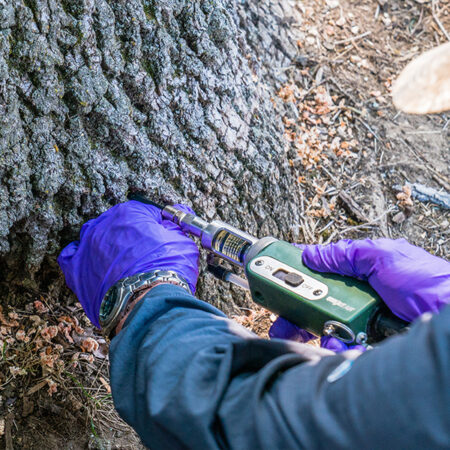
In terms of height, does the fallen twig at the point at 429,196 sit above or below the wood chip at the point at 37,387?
above

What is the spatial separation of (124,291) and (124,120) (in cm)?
63

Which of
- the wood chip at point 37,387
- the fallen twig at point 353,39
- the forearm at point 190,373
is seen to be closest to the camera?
the forearm at point 190,373

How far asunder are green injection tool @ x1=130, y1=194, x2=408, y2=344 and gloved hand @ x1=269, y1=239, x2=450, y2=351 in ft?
0.10

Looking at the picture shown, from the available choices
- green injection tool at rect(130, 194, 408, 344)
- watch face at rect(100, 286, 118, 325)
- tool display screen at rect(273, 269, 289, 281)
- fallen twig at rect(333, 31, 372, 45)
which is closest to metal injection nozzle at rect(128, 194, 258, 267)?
green injection tool at rect(130, 194, 408, 344)

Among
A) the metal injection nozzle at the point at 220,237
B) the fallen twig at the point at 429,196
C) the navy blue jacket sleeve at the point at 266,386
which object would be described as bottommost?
the fallen twig at the point at 429,196

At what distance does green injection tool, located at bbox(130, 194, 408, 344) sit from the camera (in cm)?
146

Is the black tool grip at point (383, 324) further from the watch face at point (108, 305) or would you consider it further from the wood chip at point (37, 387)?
the wood chip at point (37, 387)

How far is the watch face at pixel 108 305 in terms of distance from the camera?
157 cm

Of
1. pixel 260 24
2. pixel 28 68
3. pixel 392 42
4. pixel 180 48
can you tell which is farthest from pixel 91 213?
pixel 392 42

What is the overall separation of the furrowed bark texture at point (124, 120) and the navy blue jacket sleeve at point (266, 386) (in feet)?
2.14

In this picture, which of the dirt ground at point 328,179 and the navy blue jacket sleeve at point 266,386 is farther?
the dirt ground at point 328,179

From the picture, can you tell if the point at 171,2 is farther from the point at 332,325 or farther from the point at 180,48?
the point at 332,325

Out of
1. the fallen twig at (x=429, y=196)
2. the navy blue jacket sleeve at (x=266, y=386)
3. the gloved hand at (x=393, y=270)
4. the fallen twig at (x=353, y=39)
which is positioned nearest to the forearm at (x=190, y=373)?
the navy blue jacket sleeve at (x=266, y=386)

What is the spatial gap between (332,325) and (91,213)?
94 centimetres
